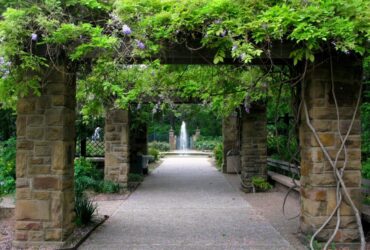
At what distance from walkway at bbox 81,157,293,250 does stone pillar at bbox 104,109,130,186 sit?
0.76 m

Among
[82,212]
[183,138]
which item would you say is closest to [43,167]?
[82,212]

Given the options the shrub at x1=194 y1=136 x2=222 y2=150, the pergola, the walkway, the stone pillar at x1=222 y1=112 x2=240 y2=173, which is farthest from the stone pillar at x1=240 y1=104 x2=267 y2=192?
the shrub at x1=194 y1=136 x2=222 y2=150

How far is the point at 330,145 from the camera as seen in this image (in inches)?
235

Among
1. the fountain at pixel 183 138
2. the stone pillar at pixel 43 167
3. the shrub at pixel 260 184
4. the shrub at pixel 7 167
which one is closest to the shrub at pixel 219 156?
the shrub at pixel 260 184

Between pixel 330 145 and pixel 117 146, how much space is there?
302 inches

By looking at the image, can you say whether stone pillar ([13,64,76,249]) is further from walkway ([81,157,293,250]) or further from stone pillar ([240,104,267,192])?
stone pillar ([240,104,267,192])

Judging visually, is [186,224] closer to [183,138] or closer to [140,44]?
[140,44]

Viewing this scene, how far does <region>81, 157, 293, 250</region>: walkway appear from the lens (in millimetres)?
6184

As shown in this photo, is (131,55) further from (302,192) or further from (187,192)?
(187,192)

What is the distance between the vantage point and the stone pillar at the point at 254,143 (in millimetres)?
12461

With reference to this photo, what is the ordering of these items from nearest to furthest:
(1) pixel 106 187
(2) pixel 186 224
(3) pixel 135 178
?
(2) pixel 186 224, (1) pixel 106 187, (3) pixel 135 178

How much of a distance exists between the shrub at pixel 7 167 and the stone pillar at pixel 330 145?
7013 millimetres

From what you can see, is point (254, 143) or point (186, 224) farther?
point (254, 143)

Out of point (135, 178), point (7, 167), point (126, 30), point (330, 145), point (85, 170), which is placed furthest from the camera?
point (135, 178)
